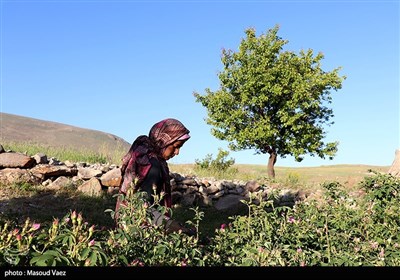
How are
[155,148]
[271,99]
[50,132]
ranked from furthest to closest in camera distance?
[50,132] → [271,99] → [155,148]

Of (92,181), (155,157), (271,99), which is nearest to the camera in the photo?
(155,157)

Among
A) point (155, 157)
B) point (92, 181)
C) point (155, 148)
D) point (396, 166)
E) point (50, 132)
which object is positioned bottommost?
point (92, 181)

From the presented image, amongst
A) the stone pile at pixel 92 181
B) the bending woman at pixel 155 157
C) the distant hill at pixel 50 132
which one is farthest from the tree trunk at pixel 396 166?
the distant hill at pixel 50 132

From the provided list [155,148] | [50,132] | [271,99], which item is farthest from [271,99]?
[50,132]

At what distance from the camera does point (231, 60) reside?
27703 millimetres

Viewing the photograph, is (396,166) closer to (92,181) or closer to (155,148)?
(92,181)

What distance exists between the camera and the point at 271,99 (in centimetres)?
2595

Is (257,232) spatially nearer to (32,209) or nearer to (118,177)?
(32,209)

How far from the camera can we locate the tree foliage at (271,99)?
2553cm

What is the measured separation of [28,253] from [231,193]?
37.7 ft

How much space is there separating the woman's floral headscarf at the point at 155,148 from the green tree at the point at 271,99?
2018cm
